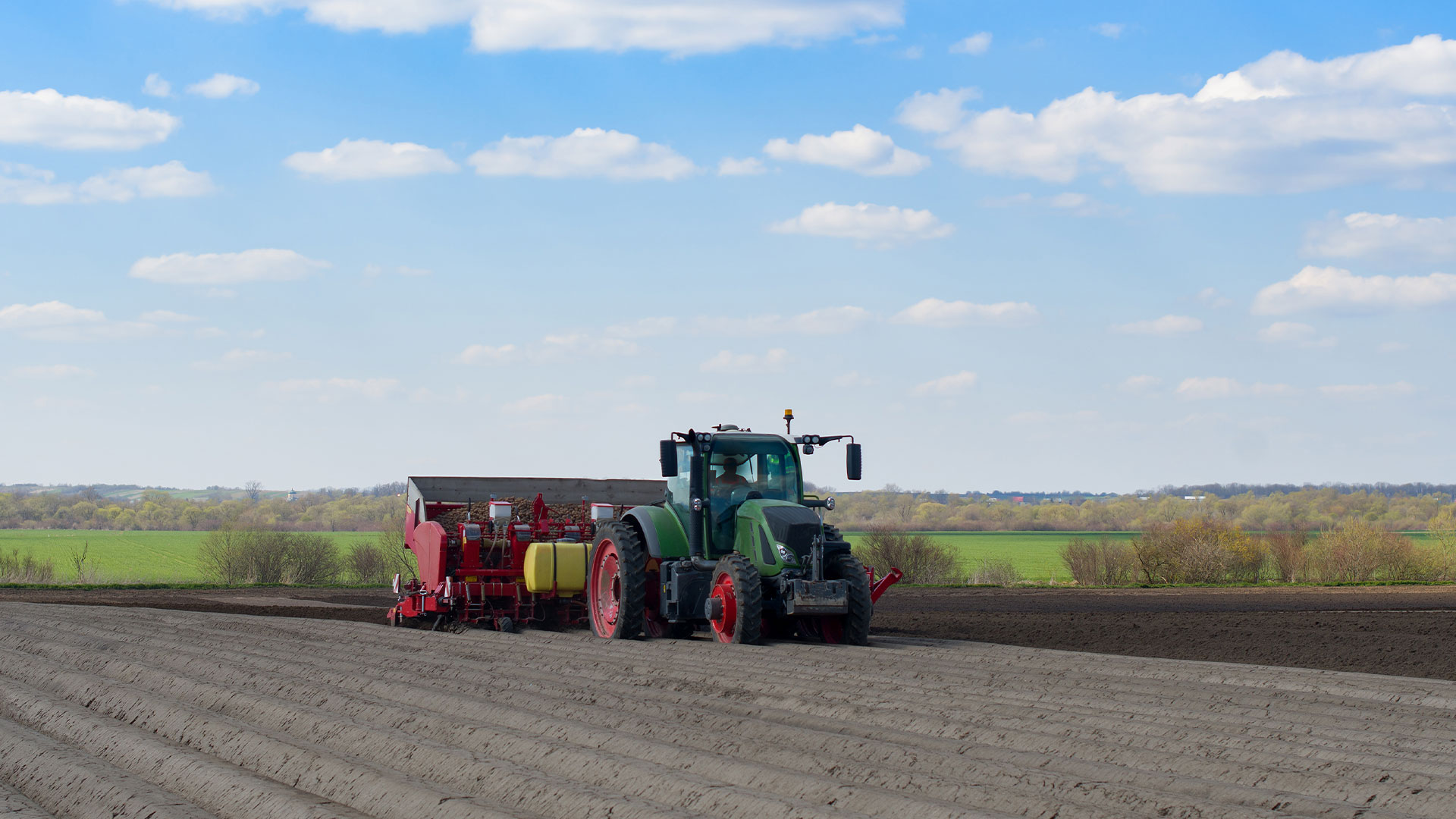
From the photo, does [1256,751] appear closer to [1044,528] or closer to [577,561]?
[577,561]

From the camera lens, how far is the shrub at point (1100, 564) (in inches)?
1451

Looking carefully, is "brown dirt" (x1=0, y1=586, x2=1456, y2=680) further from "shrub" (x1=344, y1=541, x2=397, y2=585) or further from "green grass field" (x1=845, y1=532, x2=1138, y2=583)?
"green grass field" (x1=845, y1=532, x2=1138, y2=583)

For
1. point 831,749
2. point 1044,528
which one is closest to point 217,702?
point 831,749

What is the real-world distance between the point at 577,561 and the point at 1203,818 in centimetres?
1017

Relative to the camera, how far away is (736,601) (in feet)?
38.9

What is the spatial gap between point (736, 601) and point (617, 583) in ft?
6.67

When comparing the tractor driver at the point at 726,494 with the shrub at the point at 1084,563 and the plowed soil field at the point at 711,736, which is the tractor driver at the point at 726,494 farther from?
the shrub at the point at 1084,563

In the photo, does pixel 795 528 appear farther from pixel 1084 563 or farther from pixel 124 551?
pixel 124 551

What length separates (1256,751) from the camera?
21.2 ft

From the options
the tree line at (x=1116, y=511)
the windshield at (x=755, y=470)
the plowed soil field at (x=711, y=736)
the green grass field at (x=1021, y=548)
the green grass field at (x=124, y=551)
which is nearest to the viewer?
the plowed soil field at (x=711, y=736)

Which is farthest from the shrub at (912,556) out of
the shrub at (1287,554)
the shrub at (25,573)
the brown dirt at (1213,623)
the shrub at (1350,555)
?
the shrub at (25,573)

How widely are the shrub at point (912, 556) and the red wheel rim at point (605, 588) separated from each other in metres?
22.3

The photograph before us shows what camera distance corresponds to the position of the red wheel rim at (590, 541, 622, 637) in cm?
1348

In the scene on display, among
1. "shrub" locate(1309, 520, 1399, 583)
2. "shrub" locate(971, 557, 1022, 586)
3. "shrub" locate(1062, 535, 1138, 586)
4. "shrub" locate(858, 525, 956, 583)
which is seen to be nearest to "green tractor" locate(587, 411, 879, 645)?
"shrub" locate(858, 525, 956, 583)
